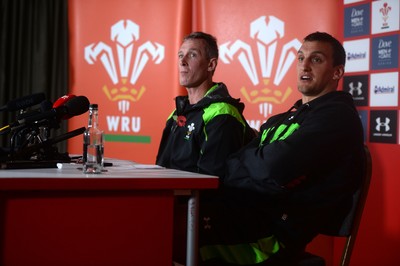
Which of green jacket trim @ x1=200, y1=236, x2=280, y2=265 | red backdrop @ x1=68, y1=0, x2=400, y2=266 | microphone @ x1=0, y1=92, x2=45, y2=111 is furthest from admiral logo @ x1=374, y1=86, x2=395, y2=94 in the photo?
microphone @ x1=0, y1=92, x2=45, y2=111

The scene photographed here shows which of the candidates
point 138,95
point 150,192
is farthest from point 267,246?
point 138,95

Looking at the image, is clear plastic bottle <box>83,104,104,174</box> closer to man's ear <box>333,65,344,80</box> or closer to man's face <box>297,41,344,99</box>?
man's face <box>297,41,344,99</box>

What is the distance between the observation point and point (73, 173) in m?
1.41

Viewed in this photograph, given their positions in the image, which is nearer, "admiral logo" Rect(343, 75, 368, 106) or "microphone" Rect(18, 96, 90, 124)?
"microphone" Rect(18, 96, 90, 124)

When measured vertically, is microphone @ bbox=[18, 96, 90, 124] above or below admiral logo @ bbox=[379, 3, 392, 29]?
below

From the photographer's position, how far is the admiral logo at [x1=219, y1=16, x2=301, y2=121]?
10.4 feet

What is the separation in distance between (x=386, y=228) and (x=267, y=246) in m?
1.32

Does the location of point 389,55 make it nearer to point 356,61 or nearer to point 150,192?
point 356,61

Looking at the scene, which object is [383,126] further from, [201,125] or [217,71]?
[217,71]

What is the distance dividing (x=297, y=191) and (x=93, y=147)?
655 mm

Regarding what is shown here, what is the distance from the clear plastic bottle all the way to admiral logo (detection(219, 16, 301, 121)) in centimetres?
178

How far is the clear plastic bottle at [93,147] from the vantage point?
1466 millimetres

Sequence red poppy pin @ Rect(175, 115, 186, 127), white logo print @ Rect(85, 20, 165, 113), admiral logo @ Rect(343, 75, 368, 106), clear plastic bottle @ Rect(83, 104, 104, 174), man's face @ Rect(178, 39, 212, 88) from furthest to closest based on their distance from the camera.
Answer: white logo print @ Rect(85, 20, 165, 113), admiral logo @ Rect(343, 75, 368, 106), man's face @ Rect(178, 39, 212, 88), red poppy pin @ Rect(175, 115, 186, 127), clear plastic bottle @ Rect(83, 104, 104, 174)

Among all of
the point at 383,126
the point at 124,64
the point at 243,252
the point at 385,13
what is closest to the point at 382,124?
the point at 383,126
